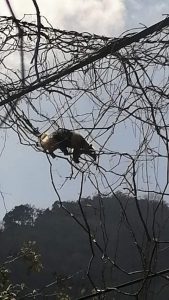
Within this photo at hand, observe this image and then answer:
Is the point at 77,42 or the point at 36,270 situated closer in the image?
the point at 77,42

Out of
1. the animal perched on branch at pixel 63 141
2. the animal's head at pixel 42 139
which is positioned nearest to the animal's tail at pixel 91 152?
the animal perched on branch at pixel 63 141

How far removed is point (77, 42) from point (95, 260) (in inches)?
19.6

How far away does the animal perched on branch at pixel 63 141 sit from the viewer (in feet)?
3.85

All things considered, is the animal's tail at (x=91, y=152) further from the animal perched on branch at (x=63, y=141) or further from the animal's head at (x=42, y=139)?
the animal's head at (x=42, y=139)

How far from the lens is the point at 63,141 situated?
1.19m

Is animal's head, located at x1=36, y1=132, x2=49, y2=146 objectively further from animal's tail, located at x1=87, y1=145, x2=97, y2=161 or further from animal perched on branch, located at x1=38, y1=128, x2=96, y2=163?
animal's tail, located at x1=87, y1=145, x2=97, y2=161

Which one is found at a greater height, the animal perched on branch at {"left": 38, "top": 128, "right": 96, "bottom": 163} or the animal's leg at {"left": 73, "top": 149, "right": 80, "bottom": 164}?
the animal perched on branch at {"left": 38, "top": 128, "right": 96, "bottom": 163}

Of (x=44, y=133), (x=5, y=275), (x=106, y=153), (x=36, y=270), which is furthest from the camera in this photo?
(x=36, y=270)

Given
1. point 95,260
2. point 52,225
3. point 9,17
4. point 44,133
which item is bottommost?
point 95,260

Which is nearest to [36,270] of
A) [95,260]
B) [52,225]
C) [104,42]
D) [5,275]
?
[5,275]

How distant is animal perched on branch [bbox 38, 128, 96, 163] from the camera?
1.17 metres

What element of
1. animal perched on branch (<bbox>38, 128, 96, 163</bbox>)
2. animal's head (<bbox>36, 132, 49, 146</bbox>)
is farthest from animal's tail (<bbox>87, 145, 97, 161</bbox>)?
animal's head (<bbox>36, 132, 49, 146</bbox>)

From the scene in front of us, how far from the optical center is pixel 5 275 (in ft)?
8.21

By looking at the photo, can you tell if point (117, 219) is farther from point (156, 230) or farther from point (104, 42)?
point (104, 42)
